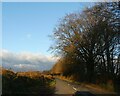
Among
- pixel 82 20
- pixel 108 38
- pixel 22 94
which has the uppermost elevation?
pixel 82 20

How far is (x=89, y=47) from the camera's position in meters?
55.1

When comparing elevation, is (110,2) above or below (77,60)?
above

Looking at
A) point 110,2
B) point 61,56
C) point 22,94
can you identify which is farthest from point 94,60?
point 22,94

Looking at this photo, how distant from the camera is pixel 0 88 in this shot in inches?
881

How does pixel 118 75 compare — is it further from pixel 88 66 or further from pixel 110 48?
pixel 88 66

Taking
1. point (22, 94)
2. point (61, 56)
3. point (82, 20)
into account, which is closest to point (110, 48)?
point (82, 20)

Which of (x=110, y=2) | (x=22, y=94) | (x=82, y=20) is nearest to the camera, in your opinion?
(x=22, y=94)

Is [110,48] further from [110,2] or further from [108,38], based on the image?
[110,2]

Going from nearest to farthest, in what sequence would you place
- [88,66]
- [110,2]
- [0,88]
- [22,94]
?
[0,88], [22,94], [110,2], [88,66]

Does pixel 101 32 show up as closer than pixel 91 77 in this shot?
Yes

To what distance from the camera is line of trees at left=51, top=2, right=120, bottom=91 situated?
50781mm

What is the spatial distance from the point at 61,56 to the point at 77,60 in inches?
125

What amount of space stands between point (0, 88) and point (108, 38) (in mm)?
31099

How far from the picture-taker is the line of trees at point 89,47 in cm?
5078
